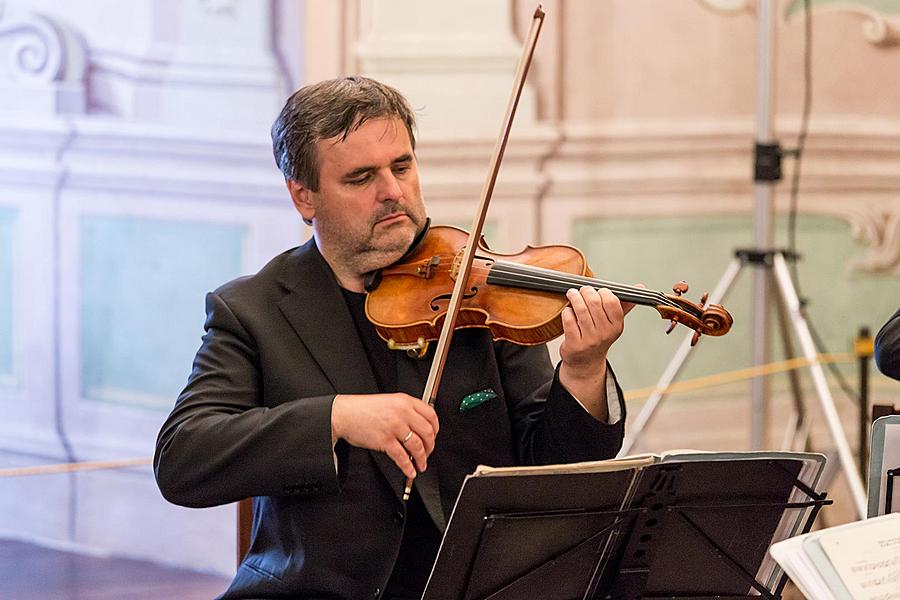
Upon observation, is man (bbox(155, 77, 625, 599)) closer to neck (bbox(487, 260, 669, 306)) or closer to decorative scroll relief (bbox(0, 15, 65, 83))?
neck (bbox(487, 260, 669, 306))

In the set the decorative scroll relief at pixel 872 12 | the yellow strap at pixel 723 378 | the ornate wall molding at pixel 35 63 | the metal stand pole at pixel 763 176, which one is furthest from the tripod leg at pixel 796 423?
the ornate wall molding at pixel 35 63

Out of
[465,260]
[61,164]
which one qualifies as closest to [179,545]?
[61,164]

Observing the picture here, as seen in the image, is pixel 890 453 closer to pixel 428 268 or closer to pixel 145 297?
pixel 428 268

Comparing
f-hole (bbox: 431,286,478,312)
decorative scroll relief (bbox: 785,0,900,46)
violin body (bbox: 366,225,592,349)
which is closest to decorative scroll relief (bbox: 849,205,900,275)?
decorative scroll relief (bbox: 785,0,900,46)

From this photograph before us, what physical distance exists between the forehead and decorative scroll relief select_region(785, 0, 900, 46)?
96.1 inches

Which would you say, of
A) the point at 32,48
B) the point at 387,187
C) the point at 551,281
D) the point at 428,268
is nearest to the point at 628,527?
the point at 551,281

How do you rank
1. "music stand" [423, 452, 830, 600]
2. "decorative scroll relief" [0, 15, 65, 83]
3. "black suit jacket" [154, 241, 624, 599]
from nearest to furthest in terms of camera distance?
"music stand" [423, 452, 830, 600] < "black suit jacket" [154, 241, 624, 599] < "decorative scroll relief" [0, 15, 65, 83]

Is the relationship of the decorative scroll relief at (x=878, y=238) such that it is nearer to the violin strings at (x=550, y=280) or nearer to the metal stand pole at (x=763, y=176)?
the metal stand pole at (x=763, y=176)

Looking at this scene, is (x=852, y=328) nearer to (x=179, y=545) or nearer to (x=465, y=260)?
(x=179, y=545)

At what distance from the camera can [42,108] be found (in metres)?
3.60

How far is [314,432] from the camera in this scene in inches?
69.7

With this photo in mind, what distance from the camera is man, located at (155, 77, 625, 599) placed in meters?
1.80

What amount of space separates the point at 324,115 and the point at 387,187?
0.15 m

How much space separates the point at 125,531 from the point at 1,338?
0.67m
